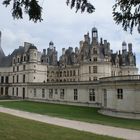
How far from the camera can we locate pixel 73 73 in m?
62.3

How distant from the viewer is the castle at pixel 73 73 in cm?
3144

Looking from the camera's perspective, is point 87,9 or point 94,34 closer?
point 87,9

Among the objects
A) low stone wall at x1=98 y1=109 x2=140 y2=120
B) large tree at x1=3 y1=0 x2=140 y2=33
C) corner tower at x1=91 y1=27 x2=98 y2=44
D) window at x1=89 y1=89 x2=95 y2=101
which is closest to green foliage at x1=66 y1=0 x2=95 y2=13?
large tree at x1=3 y1=0 x2=140 y2=33

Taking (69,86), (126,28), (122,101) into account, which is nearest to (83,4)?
(126,28)

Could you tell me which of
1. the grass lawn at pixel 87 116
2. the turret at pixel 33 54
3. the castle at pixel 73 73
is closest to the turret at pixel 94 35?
the castle at pixel 73 73

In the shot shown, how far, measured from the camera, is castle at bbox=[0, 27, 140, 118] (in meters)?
31.4

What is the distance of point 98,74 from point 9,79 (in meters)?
20.2

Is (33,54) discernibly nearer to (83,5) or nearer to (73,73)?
(73,73)

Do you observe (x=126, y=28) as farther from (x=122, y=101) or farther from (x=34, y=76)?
(x=34, y=76)

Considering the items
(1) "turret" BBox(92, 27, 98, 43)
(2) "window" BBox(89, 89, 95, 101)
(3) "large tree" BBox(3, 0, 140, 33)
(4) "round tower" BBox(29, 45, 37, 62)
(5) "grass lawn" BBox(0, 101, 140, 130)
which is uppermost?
(1) "turret" BBox(92, 27, 98, 43)

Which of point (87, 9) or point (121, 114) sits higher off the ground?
point (87, 9)

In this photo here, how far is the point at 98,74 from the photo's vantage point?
53.6 metres

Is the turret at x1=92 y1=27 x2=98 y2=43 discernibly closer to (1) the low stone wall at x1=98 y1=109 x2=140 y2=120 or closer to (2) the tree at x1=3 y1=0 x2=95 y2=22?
(1) the low stone wall at x1=98 y1=109 x2=140 y2=120

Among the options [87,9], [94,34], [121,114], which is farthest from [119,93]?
[94,34]
